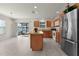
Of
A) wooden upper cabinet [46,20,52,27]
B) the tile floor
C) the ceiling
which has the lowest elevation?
the tile floor

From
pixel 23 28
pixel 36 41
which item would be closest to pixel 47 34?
pixel 23 28

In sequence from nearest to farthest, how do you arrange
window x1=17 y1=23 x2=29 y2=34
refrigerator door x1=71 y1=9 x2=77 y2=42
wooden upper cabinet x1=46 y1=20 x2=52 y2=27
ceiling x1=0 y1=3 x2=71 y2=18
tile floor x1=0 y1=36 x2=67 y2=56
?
refrigerator door x1=71 y1=9 x2=77 y2=42, tile floor x1=0 y1=36 x2=67 y2=56, ceiling x1=0 y1=3 x2=71 y2=18, wooden upper cabinet x1=46 y1=20 x2=52 y2=27, window x1=17 y1=23 x2=29 y2=34

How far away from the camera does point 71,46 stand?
4.50 meters

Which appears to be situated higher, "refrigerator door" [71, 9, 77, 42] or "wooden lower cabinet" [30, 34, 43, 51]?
"refrigerator door" [71, 9, 77, 42]

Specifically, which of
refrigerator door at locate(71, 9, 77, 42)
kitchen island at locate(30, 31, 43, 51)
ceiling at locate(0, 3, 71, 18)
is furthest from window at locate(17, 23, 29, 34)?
refrigerator door at locate(71, 9, 77, 42)

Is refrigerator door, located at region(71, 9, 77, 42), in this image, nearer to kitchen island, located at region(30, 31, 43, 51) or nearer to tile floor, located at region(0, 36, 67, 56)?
tile floor, located at region(0, 36, 67, 56)

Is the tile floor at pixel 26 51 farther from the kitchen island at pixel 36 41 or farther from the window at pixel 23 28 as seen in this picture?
the window at pixel 23 28

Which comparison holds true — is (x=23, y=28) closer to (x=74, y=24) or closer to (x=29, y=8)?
(x=29, y=8)

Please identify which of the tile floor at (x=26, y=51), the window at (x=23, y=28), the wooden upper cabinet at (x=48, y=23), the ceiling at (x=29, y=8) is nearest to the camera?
the tile floor at (x=26, y=51)

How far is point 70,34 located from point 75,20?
638 mm

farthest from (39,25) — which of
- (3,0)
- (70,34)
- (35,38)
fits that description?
(3,0)

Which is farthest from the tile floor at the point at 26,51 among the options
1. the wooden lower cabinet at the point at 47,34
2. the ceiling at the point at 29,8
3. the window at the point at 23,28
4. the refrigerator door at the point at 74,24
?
the window at the point at 23,28

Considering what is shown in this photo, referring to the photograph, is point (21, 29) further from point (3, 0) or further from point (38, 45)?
point (3, 0)

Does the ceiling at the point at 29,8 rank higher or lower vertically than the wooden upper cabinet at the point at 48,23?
higher
